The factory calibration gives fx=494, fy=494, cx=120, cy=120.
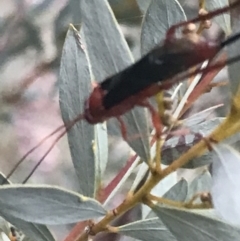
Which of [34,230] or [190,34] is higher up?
[190,34]

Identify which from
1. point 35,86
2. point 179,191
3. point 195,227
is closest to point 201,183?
point 179,191

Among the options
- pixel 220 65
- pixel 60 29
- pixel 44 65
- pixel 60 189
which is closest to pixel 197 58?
pixel 220 65

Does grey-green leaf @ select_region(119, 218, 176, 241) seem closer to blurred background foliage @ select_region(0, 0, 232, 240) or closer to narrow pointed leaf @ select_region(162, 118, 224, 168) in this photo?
narrow pointed leaf @ select_region(162, 118, 224, 168)

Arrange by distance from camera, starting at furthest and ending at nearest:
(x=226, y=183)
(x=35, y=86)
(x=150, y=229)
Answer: (x=35, y=86)
(x=150, y=229)
(x=226, y=183)

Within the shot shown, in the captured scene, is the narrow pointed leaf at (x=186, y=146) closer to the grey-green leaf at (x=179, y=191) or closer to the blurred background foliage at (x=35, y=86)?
the grey-green leaf at (x=179, y=191)

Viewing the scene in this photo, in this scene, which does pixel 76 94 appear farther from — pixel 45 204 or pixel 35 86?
pixel 35 86

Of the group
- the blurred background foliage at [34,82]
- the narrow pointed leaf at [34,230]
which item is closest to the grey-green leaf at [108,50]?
the narrow pointed leaf at [34,230]
